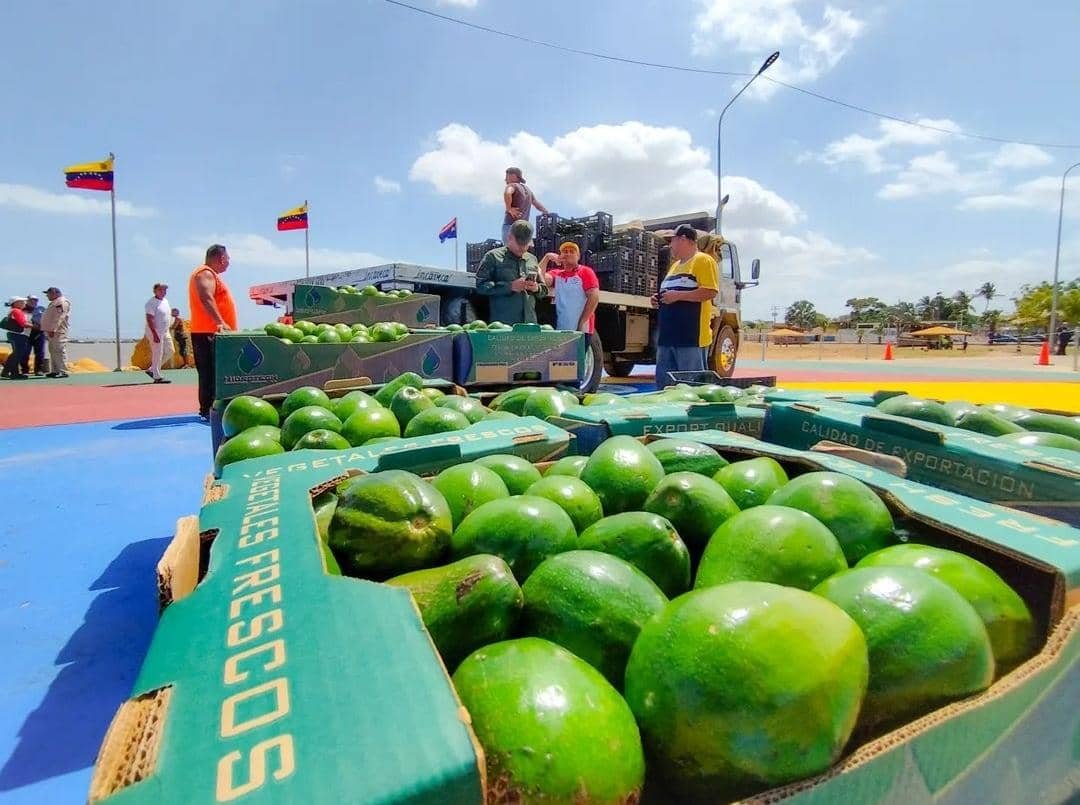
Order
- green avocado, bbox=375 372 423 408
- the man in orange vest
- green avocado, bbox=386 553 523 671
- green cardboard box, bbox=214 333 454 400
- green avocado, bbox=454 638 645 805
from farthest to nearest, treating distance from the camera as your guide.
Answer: the man in orange vest
green cardboard box, bbox=214 333 454 400
green avocado, bbox=375 372 423 408
green avocado, bbox=386 553 523 671
green avocado, bbox=454 638 645 805

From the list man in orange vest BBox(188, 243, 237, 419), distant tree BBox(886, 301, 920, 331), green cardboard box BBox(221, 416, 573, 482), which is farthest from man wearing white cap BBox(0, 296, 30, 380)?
distant tree BBox(886, 301, 920, 331)

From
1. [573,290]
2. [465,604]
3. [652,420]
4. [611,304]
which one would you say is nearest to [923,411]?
[652,420]

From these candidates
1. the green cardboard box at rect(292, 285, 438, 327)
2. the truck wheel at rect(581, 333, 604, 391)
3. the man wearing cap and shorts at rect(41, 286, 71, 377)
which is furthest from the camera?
the man wearing cap and shorts at rect(41, 286, 71, 377)

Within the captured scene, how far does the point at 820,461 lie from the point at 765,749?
3.76ft

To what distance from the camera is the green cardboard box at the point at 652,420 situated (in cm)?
237

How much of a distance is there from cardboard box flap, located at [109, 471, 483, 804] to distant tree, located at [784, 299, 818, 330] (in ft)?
372

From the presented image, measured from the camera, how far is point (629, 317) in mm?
12062

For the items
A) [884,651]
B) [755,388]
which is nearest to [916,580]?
[884,651]

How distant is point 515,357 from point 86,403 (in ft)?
26.9

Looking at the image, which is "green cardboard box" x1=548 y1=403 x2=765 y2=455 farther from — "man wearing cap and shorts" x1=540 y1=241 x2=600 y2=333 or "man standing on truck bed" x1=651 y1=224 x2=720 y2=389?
"man wearing cap and shorts" x1=540 y1=241 x2=600 y2=333

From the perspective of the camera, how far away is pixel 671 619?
1.00 meters

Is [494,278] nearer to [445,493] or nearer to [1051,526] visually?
[445,493]

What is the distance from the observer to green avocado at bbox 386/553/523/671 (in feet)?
3.61

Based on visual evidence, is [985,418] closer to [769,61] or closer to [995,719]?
[995,719]
